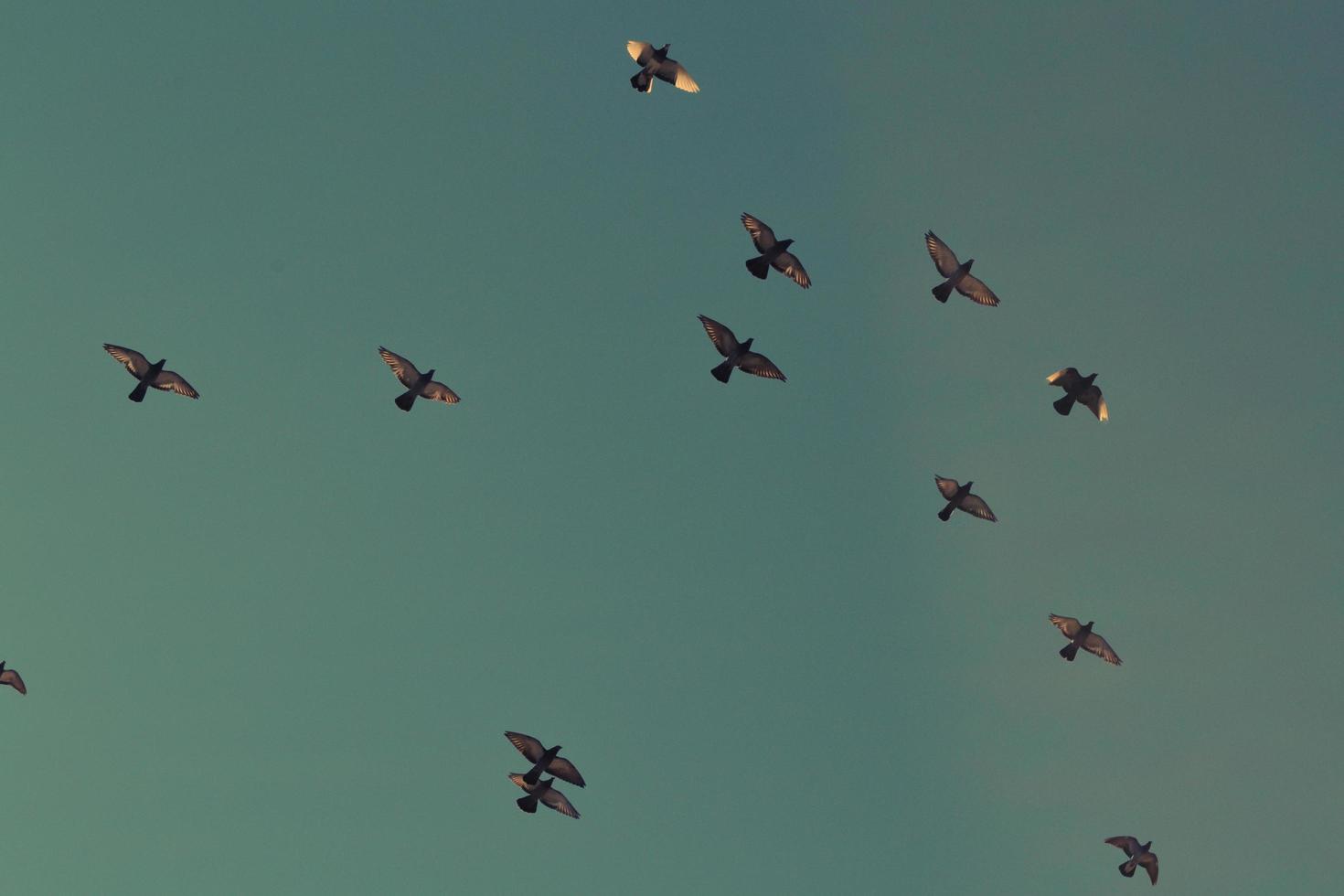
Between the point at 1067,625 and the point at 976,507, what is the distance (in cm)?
630

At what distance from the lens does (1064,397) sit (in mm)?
63750

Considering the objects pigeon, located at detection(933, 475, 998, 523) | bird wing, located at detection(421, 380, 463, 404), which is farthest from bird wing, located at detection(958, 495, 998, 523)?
bird wing, located at detection(421, 380, 463, 404)

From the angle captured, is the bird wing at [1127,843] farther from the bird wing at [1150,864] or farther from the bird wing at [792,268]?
the bird wing at [792,268]

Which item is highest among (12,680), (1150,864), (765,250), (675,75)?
(675,75)

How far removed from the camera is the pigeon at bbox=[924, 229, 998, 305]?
6191cm

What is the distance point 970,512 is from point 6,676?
135ft

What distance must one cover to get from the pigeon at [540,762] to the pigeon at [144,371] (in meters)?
18.9

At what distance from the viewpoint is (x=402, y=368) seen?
6494cm

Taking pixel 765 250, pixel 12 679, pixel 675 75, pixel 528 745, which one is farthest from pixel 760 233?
Answer: pixel 12 679

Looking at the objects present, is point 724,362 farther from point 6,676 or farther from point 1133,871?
point 6,676

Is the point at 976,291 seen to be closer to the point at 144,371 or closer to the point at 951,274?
the point at 951,274

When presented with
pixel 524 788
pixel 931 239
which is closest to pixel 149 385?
pixel 524 788

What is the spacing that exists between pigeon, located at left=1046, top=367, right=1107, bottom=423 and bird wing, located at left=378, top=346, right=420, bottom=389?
2428cm

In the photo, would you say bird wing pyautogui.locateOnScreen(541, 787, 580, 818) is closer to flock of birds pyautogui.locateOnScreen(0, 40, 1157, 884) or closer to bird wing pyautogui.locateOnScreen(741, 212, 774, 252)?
flock of birds pyautogui.locateOnScreen(0, 40, 1157, 884)
